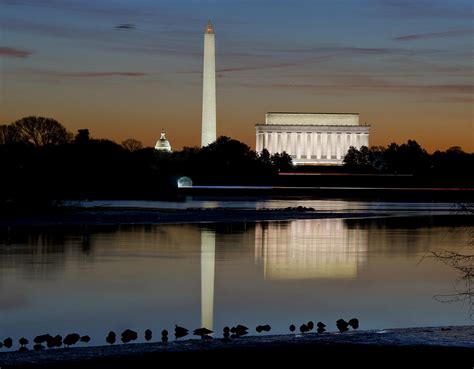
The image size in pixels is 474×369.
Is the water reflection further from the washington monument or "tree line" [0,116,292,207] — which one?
the washington monument

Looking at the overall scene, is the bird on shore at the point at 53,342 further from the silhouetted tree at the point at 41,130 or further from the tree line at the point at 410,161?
the tree line at the point at 410,161

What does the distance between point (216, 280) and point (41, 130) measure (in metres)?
105

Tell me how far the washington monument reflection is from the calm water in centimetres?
3

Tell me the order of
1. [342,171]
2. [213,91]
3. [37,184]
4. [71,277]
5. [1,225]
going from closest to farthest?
[71,277], [1,225], [37,184], [213,91], [342,171]

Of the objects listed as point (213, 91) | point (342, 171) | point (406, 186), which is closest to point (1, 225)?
point (406, 186)

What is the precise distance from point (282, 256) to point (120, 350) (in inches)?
802

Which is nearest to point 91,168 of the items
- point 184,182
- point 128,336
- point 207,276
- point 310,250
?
point 184,182

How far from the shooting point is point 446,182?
142 metres

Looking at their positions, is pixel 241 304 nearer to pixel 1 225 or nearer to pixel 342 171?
pixel 1 225

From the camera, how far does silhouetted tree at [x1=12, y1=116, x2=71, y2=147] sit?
5089 inches

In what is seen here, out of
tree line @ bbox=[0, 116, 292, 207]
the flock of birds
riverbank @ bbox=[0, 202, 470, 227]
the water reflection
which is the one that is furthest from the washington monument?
the flock of birds

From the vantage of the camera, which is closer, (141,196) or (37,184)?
(37,184)

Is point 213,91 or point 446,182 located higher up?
point 213,91

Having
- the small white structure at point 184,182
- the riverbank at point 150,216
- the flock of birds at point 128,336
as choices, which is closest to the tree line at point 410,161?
the small white structure at point 184,182
